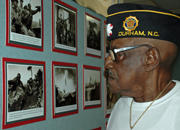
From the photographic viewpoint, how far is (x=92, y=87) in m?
2.55

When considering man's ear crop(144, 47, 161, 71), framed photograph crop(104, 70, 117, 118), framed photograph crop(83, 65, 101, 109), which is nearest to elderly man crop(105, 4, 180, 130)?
man's ear crop(144, 47, 161, 71)

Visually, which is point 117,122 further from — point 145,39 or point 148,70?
point 145,39

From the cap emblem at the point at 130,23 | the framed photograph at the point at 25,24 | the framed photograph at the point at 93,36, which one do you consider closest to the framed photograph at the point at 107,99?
the framed photograph at the point at 93,36

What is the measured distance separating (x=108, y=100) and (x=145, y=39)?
5.83 feet

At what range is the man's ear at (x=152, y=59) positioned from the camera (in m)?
1.18

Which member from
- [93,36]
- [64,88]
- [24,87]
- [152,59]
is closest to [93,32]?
[93,36]

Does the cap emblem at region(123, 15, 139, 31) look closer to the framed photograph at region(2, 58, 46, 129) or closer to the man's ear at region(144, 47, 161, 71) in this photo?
the man's ear at region(144, 47, 161, 71)

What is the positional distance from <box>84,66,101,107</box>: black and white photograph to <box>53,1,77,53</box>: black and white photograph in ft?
1.28

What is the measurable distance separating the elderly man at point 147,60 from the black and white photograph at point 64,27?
0.83m

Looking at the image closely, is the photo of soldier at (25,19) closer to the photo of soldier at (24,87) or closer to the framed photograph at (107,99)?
the photo of soldier at (24,87)

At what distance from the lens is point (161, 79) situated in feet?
4.09

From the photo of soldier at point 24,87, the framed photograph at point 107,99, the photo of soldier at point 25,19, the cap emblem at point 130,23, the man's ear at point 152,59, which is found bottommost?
the framed photograph at point 107,99

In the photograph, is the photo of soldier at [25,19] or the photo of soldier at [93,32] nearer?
the photo of soldier at [25,19]

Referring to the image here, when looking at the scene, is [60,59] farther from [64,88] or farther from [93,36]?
[93,36]
